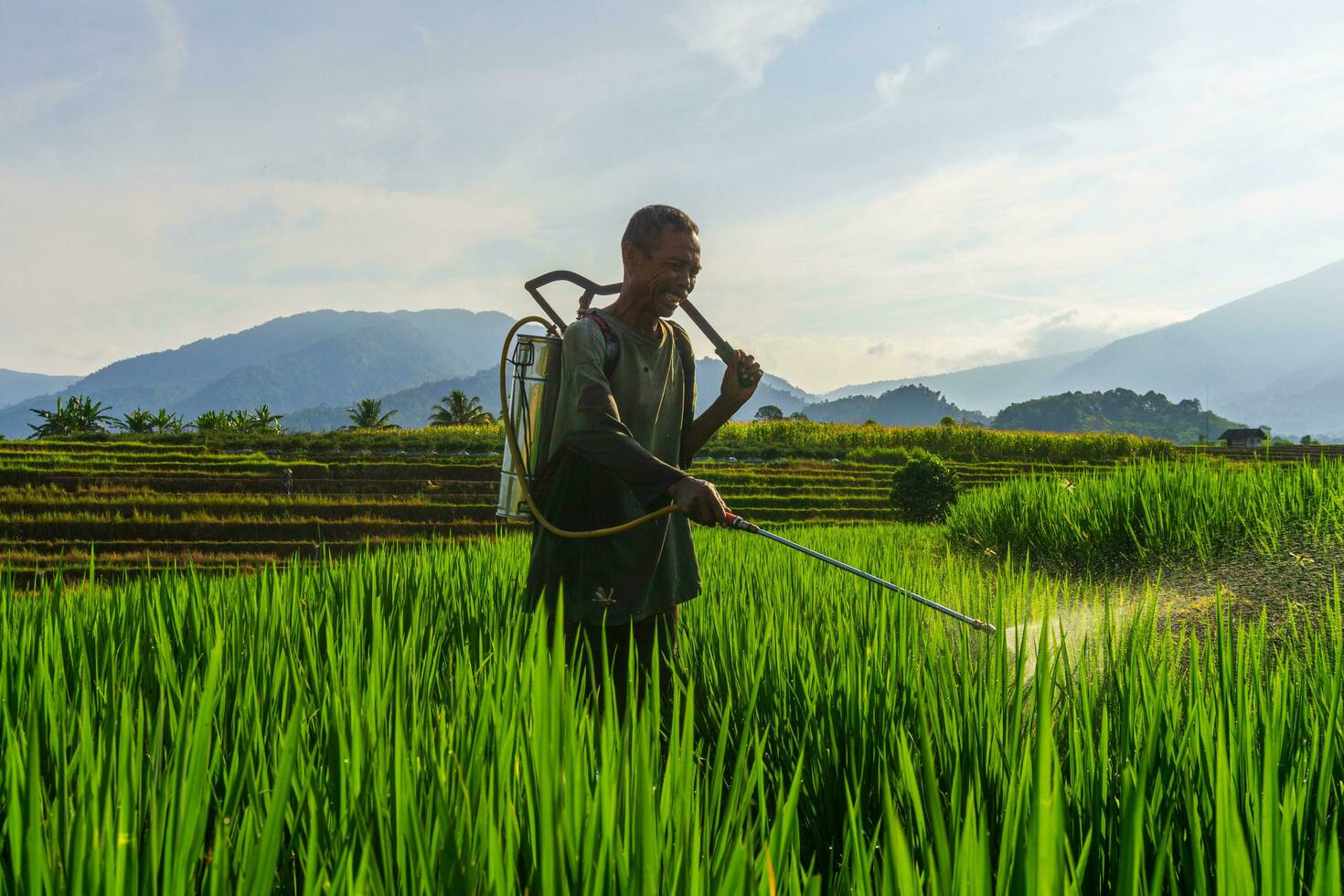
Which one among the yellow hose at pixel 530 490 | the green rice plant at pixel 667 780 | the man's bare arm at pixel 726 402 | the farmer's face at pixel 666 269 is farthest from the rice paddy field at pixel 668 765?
the farmer's face at pixel 666 269

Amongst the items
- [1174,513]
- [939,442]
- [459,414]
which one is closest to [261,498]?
[1174,513]

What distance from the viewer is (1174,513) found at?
5.40m

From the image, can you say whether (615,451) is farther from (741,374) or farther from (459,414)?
(459,414)

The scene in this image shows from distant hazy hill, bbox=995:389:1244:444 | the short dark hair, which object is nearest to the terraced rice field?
the short dark hair

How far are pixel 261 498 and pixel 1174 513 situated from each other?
22075 millimetres

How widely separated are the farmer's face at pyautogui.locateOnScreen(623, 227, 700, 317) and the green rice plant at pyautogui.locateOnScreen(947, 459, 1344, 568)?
253 centimetres

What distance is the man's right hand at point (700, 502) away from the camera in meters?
2.02

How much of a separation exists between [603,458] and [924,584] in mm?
2774

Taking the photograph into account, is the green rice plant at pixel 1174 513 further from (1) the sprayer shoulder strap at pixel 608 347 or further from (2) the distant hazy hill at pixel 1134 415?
(2) the distant hazy hill at pixel 1134 415

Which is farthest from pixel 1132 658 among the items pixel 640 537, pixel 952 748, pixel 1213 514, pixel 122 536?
pixel 122 536

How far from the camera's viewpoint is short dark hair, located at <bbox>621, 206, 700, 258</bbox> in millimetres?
2326

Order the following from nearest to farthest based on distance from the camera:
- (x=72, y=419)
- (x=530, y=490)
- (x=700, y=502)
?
(x=700, y=502), (x=530, y=490), (x=72, y=419)

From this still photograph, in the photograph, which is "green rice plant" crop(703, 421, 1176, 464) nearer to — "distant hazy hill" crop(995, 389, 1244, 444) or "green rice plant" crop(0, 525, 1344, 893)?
"green rice plant" crop(0, 525, 1344, 893)

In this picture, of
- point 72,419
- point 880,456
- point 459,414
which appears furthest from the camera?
point 459,414
